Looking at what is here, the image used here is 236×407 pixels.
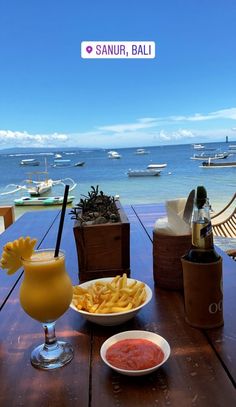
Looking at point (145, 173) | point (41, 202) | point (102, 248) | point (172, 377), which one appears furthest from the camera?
point (145, 173)

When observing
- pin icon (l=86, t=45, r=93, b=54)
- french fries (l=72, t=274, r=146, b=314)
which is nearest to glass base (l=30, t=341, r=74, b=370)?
french fries (l=72, t=274, r=146, b=314)

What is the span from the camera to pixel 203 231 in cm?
75

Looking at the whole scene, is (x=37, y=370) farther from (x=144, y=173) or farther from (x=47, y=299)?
(x=144, y=173)

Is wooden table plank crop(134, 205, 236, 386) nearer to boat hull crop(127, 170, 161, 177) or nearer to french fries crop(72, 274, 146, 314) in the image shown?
french fries crop(72, 274, 146, 314)

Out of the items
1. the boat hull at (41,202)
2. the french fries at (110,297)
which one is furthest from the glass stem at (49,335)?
the boat hull at (41,202)

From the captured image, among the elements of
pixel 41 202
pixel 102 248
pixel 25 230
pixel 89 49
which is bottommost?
pixel 41 202

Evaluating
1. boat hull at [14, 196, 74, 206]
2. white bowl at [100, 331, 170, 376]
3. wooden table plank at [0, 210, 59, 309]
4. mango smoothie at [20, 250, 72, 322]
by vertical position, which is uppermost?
mango smoothie at [20, 250, 72, 322]

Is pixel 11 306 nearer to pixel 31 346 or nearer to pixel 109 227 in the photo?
pixel 31 346

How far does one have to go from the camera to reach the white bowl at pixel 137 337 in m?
0.59

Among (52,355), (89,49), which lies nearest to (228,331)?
(52,355)

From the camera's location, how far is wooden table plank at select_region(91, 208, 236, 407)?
546 mm

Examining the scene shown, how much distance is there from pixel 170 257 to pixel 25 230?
1088 mm

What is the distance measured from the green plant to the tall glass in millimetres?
400

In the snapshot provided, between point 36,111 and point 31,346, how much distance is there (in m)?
32.1
